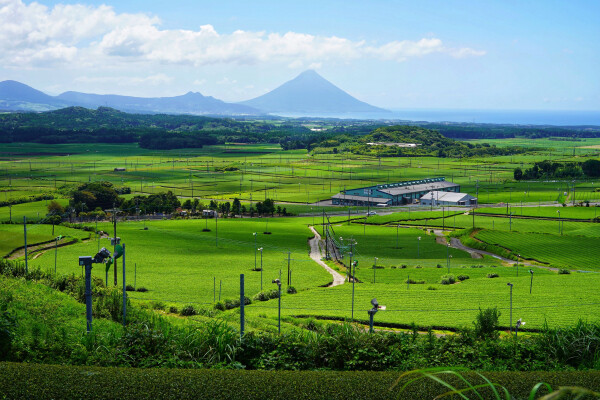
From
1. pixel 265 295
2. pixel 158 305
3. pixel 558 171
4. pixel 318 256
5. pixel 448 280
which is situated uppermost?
pixel 558 171

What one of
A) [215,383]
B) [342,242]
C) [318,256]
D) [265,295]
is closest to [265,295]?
[265,295]

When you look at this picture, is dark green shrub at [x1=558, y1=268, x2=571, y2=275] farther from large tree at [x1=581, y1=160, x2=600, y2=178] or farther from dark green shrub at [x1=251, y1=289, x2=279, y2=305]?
large tree at [x1=581, y1=160, x2=600, y2=178]

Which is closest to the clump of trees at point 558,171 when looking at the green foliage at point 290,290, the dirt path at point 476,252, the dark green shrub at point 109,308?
the dirt path at point 476,252

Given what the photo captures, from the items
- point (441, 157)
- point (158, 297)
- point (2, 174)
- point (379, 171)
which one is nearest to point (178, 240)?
point (158, 297)

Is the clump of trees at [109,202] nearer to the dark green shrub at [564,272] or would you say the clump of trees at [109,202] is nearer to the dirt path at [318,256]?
the dirt path at [318,256]

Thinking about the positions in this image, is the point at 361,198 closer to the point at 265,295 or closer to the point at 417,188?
the point at 417,188

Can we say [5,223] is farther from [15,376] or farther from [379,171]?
[379,171]

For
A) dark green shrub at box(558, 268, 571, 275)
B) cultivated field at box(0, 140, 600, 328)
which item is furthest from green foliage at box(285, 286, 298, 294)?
dark green shrub at box(558, 268, 571, 275)
